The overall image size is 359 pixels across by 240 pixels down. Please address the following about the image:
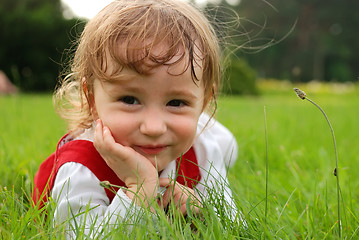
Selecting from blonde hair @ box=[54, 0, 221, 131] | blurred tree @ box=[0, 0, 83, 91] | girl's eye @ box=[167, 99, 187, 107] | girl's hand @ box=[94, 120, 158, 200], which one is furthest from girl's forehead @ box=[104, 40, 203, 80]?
blurred tree @ box=[0, 0, 83, 91]

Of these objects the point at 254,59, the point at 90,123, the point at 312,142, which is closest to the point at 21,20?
the point at 312,142

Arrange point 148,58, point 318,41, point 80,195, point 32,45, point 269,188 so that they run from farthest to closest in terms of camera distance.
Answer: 1. point 318,41
2. point 32,45
3. point 269,188
4. point 80,195
5. point 148,58

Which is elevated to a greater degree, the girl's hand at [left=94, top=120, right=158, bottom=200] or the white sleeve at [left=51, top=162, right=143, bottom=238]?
the girl's hand at [left=94, top=120, right=158, bottom=200]

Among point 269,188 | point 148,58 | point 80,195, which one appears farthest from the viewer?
point 269,188

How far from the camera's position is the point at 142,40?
1411 millimetres

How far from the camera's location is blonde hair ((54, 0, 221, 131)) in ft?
4.61

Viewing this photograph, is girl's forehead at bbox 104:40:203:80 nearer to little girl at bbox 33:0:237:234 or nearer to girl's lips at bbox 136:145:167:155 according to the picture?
little girl at bbox 33:0:237:234

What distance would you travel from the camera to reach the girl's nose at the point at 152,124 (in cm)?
140

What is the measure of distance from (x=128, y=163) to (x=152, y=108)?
0.20 m

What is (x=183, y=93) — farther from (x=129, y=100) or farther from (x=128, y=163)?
(x=128, y=163)

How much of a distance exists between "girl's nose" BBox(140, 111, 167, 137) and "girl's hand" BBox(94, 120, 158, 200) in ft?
0.30

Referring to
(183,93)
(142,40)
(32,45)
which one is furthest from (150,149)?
(32,45)

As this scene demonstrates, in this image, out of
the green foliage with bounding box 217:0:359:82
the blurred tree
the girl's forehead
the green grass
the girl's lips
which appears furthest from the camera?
the green foliage with bounding box 217:0:359:82

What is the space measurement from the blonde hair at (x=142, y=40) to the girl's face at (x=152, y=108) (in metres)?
0.03
